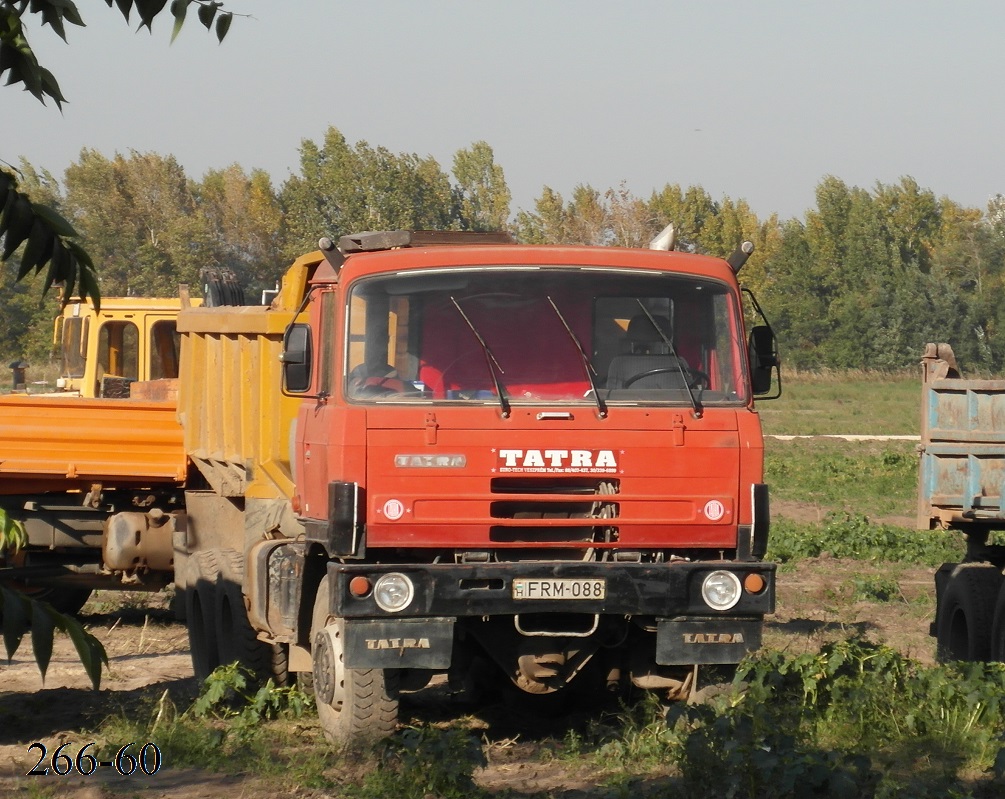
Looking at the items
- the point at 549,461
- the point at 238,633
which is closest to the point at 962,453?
the point at 549,461

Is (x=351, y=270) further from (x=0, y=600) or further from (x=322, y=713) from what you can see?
(x=0, y=600)

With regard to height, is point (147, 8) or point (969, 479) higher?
point (147, 8)

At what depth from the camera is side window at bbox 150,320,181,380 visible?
14.8 meters

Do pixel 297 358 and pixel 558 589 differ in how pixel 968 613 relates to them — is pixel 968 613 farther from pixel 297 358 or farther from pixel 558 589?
pixel 297 358

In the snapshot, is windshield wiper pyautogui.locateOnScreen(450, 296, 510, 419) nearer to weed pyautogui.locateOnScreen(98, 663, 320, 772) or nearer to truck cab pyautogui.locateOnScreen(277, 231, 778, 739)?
truck cab pyautogui.locateOnScreen(277, 231, 778, 739)

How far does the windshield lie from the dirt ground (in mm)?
1900

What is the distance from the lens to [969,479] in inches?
372

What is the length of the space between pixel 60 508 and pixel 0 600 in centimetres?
947

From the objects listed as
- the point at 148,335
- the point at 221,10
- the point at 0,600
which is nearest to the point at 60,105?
the point at 221,10

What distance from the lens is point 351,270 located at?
7.50 metres

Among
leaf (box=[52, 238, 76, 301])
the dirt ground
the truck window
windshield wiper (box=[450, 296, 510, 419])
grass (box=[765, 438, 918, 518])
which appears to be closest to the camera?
leaf (box=[52, 238, 76, 301])

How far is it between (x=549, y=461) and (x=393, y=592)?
97cm

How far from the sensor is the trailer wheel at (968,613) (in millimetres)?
9711

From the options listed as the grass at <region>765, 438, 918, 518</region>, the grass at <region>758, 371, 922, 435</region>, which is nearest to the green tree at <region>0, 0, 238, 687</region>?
the grass at <region>765, 438, 918, 518</region>
